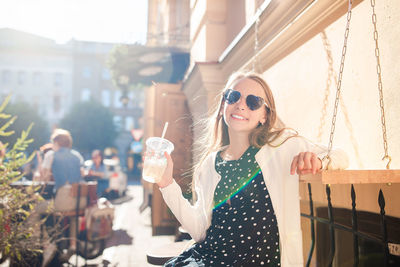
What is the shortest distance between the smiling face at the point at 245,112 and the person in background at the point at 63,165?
414 cm

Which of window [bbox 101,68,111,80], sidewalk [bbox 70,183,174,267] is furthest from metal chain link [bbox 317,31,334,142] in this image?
window [bbox 101,68,111,80]

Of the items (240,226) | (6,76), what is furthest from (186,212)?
(6,76)

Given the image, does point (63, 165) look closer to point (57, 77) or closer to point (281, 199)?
point (281, 199)

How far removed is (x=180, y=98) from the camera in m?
7.75

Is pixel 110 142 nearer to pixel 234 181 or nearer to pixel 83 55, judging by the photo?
pixel 83 55

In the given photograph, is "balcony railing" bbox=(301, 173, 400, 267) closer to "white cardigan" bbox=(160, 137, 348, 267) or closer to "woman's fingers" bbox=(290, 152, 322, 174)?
"woman's fingers" bbox=(290, 152, 322, 174)

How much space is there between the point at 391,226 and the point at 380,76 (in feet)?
2.76

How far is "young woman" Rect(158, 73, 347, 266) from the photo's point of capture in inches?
70.2

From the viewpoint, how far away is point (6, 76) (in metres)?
37.6

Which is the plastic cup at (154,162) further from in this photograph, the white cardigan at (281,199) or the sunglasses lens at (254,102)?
the sunglasses lens at (254,102)

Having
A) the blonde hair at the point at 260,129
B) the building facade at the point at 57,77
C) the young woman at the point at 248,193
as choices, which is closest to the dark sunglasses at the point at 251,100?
the young woman at the point at 248,193

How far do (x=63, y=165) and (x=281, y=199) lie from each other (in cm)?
462

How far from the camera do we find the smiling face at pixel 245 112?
199cm

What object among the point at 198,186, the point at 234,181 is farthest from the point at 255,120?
the point at 198,186
